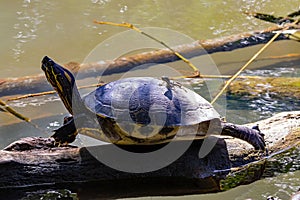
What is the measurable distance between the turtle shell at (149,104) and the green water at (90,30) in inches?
34.1

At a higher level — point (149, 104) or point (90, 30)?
point (149, 104)

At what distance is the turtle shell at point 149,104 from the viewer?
2.04 m

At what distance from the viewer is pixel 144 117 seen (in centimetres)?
204

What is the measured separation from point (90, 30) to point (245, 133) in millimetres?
2999

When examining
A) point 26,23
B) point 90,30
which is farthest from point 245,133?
point 26,23

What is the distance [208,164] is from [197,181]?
0.09 m

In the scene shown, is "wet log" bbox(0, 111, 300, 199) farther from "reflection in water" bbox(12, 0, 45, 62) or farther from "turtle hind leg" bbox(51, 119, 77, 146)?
"reflection in water" bbox(12, 0, 45, 62)

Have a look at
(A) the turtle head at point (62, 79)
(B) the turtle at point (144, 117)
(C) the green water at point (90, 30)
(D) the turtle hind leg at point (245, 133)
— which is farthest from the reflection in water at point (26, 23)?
(D) the turtle hind leg at point (245, 133)

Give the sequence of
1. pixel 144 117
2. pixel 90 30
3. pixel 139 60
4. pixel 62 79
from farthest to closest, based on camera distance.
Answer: pixel 90 30 < pixel 139 60 < pixel 62 79 < pixel 144 117

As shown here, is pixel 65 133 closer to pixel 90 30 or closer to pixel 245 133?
pixel 245 133

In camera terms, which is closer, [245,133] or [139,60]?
[245,133]

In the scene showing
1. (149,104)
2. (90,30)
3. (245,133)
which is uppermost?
(149,104)

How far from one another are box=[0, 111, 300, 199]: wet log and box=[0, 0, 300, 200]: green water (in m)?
0.76

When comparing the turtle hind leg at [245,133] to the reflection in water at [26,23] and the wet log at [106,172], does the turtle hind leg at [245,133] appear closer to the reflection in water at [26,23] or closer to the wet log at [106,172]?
the wet log at [106,172]
